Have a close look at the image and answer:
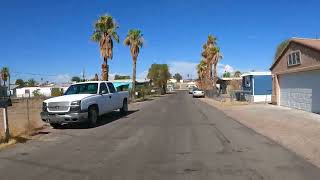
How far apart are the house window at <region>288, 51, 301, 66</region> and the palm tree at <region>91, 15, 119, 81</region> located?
70.4ft

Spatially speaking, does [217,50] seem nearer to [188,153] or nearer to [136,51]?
[136,51]

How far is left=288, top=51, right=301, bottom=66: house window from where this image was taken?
2641 centimetres

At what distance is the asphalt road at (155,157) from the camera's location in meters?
8.53

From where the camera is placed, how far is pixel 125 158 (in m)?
10.4

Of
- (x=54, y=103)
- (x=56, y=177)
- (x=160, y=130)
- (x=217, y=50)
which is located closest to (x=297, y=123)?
(x=160, y=130)

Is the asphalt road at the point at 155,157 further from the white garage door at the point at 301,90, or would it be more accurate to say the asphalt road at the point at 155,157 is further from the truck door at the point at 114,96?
the white garage door at the point at 301,90

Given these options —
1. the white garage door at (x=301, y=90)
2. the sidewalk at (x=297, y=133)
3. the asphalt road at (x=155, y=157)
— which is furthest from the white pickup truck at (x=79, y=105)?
the white garage door at (x=301, y=90)

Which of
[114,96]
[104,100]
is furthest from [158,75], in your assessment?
[104,100]

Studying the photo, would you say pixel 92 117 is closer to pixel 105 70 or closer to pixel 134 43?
pixel 105 70

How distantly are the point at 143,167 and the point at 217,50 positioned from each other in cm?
6361

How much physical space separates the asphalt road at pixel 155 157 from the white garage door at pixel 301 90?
9.46m

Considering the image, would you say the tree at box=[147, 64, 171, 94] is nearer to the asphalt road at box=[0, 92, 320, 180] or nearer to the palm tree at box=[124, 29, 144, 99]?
the palm tree at box=[124, 29, 144, 99]

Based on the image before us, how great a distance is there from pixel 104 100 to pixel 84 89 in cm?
107

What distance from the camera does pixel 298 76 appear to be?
87.9 feet
